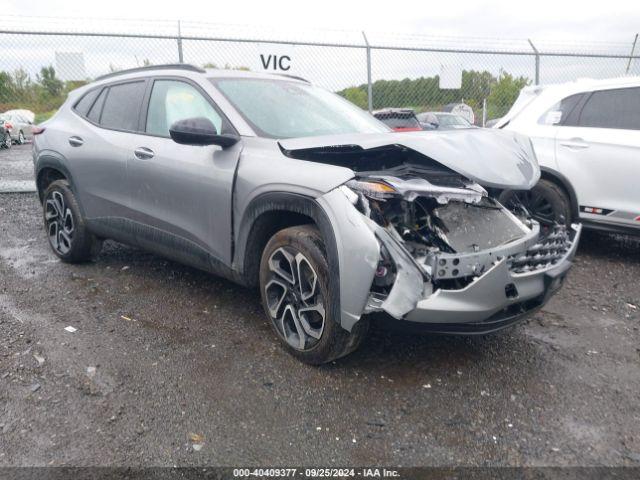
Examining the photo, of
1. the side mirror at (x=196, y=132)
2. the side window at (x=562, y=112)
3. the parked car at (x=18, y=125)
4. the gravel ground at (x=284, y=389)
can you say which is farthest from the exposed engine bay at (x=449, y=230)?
the parked car at (x=18, y=125)

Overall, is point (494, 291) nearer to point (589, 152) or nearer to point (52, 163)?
point (589, 152)

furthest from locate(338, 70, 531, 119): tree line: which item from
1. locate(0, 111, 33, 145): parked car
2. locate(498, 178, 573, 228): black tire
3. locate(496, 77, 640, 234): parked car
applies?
locate(0, 111, 33, 145): parked car

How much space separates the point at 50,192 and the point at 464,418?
4.21 m

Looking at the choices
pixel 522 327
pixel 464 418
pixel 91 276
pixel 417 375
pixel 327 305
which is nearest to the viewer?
pixel 464 418

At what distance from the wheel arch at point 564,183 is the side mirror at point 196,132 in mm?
3526

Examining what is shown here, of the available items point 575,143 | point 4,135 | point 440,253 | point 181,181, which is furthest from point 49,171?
point 4,135

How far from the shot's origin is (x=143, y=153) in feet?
13.1

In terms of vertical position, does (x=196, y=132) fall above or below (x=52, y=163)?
above

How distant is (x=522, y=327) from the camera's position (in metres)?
3.75

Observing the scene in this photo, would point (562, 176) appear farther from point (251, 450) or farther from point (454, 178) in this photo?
point (251, 450)

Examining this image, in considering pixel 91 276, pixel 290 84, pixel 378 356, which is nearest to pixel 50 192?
pixel 91 276

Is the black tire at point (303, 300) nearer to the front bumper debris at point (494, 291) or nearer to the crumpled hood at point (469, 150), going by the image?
the front bumper debris at point (494, 291)

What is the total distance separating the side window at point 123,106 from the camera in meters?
4.27

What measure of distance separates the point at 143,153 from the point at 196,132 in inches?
36.1
